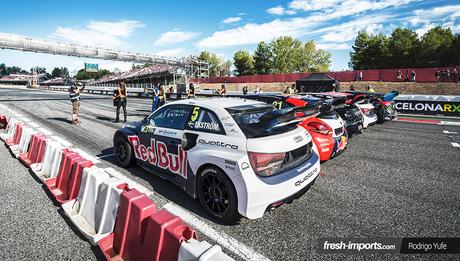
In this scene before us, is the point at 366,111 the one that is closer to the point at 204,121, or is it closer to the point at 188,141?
the point at 204,121

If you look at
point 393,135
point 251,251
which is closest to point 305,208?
point 251,251

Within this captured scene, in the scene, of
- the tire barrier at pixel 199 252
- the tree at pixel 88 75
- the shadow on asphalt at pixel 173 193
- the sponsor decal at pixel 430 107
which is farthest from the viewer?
the tree at pixel 88 75

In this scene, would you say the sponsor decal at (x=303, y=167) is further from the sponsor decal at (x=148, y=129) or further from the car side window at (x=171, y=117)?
the sponsor decal at (x=148, y=129)

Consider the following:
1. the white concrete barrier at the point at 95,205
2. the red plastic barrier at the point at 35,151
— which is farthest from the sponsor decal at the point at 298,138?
the red plastic barrier at the point at 35,151

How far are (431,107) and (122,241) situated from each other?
17442 millimetres

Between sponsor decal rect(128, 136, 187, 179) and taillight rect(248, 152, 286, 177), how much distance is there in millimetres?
1193

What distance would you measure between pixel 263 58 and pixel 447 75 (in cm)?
4923

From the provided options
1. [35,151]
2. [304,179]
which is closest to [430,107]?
[304,179]

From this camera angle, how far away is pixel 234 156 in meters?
3.17

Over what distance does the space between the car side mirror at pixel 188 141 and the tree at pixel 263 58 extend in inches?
2837

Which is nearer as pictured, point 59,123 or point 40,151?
point 40,151

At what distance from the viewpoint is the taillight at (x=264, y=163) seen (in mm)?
3094

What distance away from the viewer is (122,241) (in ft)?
8.68

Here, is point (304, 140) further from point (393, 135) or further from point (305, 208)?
point (393, 135)
